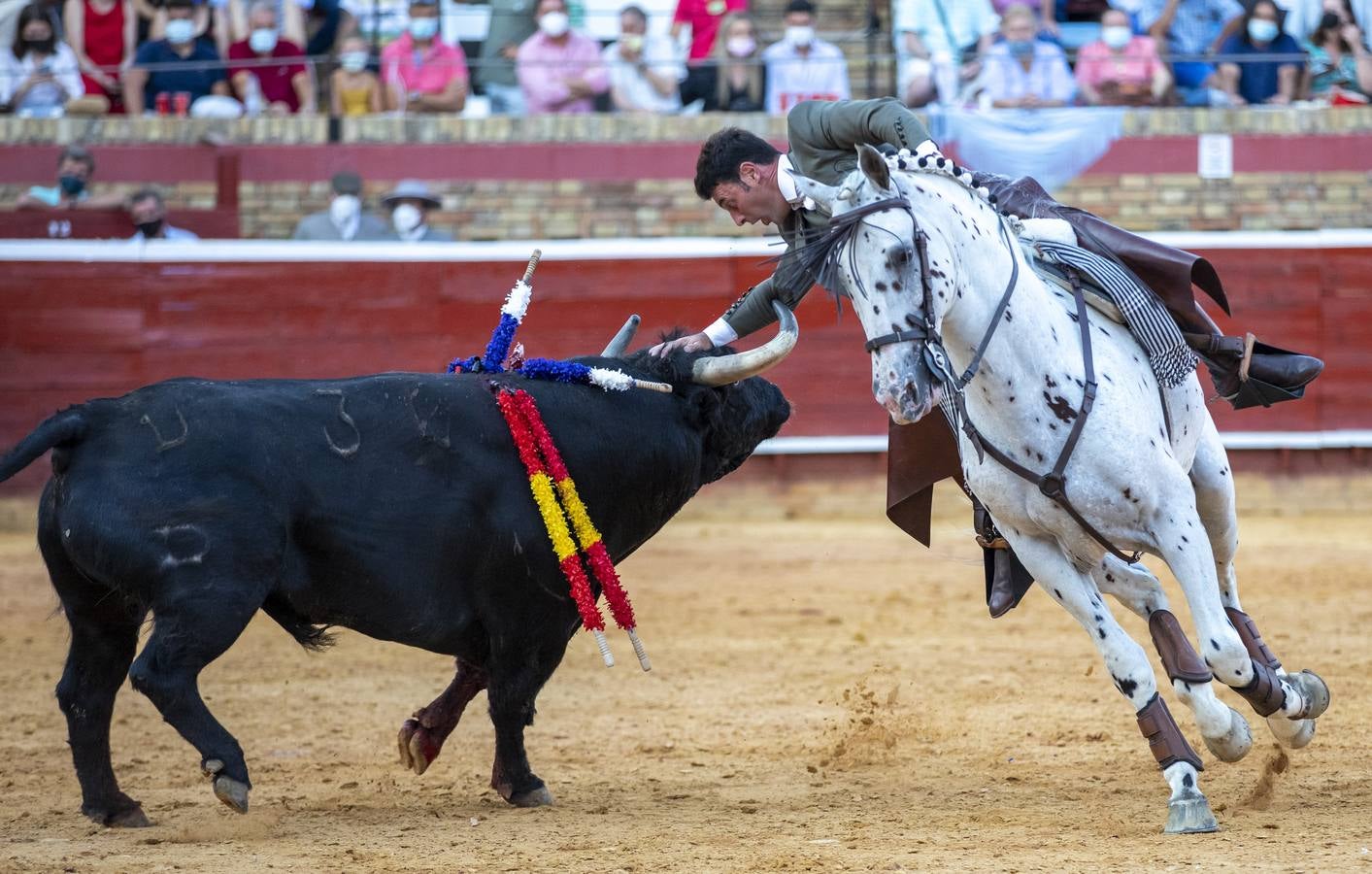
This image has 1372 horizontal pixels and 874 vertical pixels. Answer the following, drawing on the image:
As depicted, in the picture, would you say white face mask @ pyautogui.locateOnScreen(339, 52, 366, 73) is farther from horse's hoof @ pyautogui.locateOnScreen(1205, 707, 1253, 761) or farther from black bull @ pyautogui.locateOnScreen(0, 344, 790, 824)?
horse's hoof @ pyautogui.locateOnScreen(1205, 707, 1253, 761)

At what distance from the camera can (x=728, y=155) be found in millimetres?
4734

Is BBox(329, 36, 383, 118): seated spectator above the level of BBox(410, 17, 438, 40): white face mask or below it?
below

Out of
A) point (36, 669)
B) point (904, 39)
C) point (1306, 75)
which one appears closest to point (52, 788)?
point (36, 669)

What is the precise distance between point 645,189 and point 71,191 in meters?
3.85

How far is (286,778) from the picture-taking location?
5.34 m

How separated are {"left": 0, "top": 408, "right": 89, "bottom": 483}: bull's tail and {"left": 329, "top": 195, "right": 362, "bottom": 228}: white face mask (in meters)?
7.36

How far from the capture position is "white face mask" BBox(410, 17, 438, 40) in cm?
1162

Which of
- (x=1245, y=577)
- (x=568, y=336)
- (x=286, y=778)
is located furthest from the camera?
(x=568, y=336)

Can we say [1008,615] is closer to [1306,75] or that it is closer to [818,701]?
[818,701]

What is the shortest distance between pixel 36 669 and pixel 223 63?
5.59 metres

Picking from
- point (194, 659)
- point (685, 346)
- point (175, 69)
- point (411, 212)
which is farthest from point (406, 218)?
point (194, 659)

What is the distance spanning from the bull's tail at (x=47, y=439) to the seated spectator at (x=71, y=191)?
24.9 feet

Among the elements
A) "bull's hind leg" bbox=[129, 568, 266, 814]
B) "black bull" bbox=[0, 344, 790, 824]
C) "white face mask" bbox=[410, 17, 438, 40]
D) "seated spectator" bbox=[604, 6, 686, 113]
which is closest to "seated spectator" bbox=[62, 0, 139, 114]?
"white face mask" bbox=[410, 17, 438, 40]

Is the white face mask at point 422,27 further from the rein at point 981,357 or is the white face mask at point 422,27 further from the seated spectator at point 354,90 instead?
the rein at point 981,357
